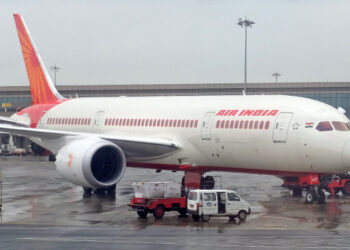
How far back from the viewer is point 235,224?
28.8 meters

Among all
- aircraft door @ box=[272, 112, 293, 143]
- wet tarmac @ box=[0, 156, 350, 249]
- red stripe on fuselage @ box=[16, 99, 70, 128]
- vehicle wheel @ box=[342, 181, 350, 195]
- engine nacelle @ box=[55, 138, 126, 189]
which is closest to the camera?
wet tarmac @ box=[0, 156, 350, 249]

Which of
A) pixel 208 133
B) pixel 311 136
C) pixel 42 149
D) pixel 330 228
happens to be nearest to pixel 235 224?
pixel 330 228

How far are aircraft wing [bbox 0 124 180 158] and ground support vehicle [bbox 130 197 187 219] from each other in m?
6.84

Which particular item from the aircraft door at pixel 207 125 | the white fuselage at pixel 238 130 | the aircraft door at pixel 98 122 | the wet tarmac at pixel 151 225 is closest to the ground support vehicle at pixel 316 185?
the wet tarmac at pixel 151 225

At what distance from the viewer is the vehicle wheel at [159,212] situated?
30844 mm

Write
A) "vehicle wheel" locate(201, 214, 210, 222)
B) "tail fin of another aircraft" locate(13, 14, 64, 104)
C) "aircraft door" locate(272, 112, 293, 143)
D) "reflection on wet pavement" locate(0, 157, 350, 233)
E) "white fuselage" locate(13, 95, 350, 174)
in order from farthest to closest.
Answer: "tail fin of another aircraft" locate(13, 14, 64, 104)
"aircraft door" locate(272, 112, 293, 143)
"white fuselage" locate(13, 95, 350, 174)
"vehicle wheel" locate(201, 214, 210, 222)
"reflection on wet pavement" locate(0, 157, 350, 233)

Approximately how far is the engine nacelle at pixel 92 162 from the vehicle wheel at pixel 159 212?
524 centimetres

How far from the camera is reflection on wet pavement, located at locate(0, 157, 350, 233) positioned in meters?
29.1

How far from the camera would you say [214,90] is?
108 meters

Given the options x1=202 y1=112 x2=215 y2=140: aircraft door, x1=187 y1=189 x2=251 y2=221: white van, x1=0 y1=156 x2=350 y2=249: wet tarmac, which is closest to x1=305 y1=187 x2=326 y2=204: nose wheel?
x1=0 y1=156 x2=350 y2=249: wet tarmac

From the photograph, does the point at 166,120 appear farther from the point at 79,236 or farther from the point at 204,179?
the point at 79,236

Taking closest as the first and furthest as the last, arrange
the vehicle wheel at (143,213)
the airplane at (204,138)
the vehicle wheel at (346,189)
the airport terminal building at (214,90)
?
the vehicle wheel at (143,213), the airplane at (204,138), the vehicle wheel at (346,189), the airport terminal building at (214,90)

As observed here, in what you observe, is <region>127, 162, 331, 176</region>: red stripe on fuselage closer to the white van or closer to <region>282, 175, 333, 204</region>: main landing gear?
<region>282, 175, 333, 204</region>: main landing gear

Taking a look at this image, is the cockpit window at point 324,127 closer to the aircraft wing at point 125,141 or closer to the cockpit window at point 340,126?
A: the cockpit window at point 340,126
